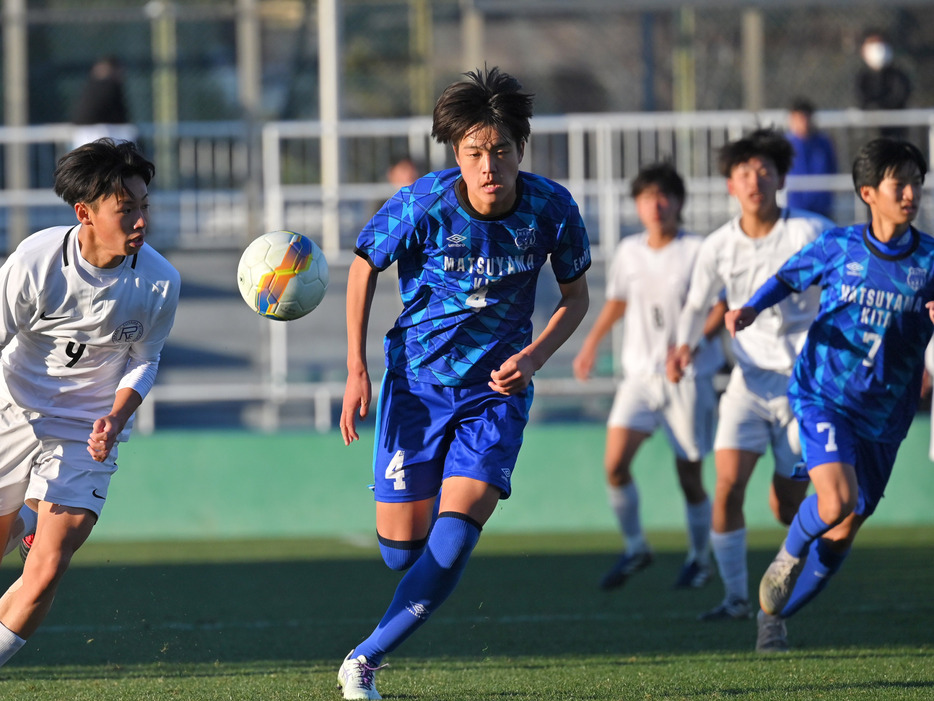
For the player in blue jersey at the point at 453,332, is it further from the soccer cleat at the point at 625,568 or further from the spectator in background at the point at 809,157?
the spectator in background at the point at 809,157

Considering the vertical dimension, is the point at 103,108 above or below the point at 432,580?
above

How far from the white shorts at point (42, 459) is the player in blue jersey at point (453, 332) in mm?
934

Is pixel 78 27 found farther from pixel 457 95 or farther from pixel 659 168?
pixel 457 95

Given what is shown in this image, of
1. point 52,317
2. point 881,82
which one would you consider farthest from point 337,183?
point 52,317

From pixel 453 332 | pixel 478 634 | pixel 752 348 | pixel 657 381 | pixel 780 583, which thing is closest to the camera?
pixel 453 332

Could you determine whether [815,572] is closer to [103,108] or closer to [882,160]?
[882,160]

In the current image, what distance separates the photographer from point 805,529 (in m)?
6.11

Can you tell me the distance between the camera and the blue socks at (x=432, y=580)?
509cm

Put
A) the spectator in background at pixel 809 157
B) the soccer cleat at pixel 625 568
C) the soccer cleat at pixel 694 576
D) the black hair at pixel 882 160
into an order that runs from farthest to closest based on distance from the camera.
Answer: the spectator in background at pixel 809 157
the soccer cleat at pixel 694 576
the soccer cleat at pixel 625 568
the black hair at pixel 882 160

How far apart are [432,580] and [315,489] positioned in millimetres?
7078

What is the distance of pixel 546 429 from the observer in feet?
39.7

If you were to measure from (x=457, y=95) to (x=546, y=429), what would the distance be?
7.20 m

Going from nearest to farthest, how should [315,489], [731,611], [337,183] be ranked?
[731,611] < [315,489] < [337,183]

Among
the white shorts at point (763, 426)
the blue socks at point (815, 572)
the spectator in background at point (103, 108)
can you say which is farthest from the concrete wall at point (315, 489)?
the blue socks at point (815, 572)
